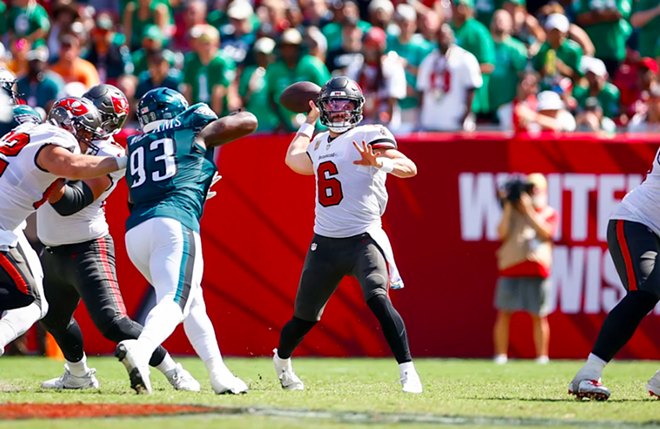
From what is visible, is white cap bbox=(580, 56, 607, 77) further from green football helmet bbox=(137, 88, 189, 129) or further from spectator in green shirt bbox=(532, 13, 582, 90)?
green football helmet bbox=(137, 88, 189, 129)

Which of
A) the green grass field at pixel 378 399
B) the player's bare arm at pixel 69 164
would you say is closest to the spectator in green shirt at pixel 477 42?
the green grass field at pixel 378 399

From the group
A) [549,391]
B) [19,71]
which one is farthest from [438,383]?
[19,71]

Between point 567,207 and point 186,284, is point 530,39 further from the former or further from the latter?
point 186,284

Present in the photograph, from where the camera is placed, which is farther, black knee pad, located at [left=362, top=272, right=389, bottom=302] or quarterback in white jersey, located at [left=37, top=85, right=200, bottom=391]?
quarterback in white jersey, located at [left=37, top=85, right=200, bottom=391]

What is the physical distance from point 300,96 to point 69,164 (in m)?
1.84

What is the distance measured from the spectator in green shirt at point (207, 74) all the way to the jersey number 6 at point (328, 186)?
5094mm

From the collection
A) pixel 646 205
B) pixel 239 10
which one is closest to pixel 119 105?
pixel 646 205

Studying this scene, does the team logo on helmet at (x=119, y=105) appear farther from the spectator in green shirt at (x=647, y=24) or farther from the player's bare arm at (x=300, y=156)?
the spectator in green shirt at (x=647, y=24)

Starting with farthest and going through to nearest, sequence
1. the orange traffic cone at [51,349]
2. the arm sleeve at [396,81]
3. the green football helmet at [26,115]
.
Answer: the arm sleeve at [396,81] → the orange traffic cone at [51,349] → the green football helmet at [26,115]

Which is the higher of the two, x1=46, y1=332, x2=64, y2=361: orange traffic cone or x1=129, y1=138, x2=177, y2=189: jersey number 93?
x1=129, y1=138, x2=177, y2=189: jersey number 93

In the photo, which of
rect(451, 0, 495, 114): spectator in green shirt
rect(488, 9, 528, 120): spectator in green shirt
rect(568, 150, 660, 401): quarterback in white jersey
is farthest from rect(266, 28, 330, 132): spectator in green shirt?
rect(568, 150, 660, 401): quarterback in white jersey

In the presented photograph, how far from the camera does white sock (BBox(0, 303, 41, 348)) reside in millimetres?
5859

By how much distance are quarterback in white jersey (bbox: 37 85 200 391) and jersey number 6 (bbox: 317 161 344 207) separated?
4.19 feet

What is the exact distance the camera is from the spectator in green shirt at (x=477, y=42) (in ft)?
37.1
